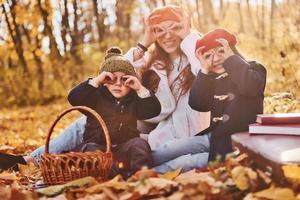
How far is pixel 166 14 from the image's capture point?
3.73 metres

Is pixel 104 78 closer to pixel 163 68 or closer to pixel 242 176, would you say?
pixel 163 68

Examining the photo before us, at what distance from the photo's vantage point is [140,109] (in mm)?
3658

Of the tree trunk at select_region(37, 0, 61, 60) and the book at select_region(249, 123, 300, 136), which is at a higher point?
the tree trunk at select_region(37, 0, 61, 60)

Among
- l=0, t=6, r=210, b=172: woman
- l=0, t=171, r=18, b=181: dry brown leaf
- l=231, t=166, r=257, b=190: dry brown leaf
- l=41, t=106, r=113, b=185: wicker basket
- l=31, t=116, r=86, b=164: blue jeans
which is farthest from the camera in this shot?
l=31, t=116, r=86, b=164: blue jeans

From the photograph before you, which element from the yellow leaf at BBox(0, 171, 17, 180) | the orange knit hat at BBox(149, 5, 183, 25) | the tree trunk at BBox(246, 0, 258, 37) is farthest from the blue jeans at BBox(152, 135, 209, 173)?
the tree trunk at BBox(246, 0, 258, 37)

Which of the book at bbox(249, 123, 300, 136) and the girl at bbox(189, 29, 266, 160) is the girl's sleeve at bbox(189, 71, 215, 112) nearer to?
the girl at bbox(189, 29, 266, 160)

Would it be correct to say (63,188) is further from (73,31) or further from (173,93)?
(73,31)

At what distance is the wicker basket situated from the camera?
3307 mm

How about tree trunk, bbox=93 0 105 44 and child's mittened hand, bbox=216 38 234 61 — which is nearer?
child's mittened hand, bbox=216 38 234 61

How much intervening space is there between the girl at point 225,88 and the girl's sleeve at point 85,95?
57cm

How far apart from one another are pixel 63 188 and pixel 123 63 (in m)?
0.86

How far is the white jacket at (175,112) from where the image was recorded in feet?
12.1

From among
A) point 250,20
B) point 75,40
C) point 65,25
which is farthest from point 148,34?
point 250,20

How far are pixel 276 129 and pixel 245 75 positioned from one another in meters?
0.49
